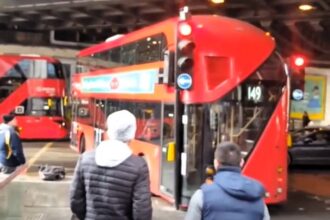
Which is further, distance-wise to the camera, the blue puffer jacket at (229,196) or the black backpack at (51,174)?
the black backpack at (51,174)

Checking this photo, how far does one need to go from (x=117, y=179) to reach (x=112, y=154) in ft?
0.57

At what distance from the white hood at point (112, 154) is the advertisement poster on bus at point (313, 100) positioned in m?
29.5

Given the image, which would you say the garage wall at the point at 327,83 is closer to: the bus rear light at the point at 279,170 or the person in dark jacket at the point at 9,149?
the bus rear light at the point at 279,170

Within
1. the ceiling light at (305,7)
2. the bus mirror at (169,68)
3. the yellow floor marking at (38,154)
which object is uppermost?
the ceiling light at (305,7)

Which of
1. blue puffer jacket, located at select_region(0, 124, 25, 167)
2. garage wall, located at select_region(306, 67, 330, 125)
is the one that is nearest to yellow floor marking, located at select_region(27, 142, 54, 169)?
blue puffer jacket, located at select_region(0, 124, 25, 167)

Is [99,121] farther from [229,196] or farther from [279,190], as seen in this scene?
[229,196]

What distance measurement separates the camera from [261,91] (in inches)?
424

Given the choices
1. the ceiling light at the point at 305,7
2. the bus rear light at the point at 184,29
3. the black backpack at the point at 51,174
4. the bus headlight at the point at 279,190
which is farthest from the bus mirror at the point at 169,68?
the ceiling light at the point at 305,7

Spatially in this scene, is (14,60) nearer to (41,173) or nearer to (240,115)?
(41,173)

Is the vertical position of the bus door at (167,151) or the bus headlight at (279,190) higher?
the bus door at (167,151)

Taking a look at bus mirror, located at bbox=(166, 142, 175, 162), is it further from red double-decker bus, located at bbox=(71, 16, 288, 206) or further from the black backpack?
the black backpack

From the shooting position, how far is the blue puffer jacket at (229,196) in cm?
368

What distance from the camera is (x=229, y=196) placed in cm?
370

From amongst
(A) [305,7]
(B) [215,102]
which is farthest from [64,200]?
(A) [305,7]
